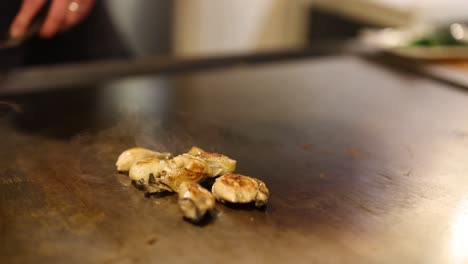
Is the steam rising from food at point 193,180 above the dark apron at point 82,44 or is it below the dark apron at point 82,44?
below

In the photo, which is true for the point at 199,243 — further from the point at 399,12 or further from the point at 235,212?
the point at 399,12

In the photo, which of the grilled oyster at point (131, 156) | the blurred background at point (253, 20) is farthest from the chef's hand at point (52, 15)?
the blurred background at point (253, 20)

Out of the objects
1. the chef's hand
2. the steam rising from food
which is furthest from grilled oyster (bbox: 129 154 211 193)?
the chef's hand

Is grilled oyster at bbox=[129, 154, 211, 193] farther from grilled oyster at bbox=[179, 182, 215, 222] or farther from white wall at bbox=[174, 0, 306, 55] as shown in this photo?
white wall at bbox=[174, 0, 306, 55]

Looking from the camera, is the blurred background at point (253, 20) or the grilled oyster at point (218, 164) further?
the blurred background at point (253, 20)

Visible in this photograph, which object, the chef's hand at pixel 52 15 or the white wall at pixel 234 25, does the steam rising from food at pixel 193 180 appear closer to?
the chef's hand at pixel 52 15

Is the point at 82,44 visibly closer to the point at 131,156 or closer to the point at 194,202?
the point at 131,156

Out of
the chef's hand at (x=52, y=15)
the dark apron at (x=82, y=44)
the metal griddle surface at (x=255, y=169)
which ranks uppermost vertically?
the chef's hand at (x=52, y=15)
